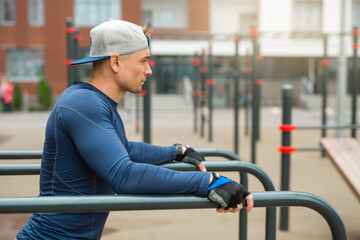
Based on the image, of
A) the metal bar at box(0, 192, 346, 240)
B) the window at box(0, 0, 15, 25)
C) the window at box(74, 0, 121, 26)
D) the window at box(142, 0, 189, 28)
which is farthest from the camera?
the window at box(142, 0, 189, 28)

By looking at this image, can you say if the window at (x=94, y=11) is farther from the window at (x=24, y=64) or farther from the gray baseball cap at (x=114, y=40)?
the gray baseball cap at (x=114, y=40)

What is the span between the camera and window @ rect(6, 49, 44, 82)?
965 inches

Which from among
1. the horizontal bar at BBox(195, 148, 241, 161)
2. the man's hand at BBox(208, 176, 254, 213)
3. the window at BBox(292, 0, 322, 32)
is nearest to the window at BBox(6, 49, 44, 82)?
the window at BBox(292, 0, 322, 32)

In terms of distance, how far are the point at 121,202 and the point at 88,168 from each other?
0.71ft

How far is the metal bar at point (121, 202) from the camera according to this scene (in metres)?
1.43

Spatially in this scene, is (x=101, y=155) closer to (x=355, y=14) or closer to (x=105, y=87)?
(x=105, y=87)

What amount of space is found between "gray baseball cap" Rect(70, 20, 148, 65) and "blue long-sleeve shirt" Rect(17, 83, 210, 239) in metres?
0.14

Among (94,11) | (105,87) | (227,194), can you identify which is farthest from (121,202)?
(94,11)

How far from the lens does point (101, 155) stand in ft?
4.80

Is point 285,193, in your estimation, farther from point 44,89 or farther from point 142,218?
point 44,89

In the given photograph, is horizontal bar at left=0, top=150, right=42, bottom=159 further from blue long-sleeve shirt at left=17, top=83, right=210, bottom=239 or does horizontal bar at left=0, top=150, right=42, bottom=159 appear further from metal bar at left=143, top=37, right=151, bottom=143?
metal bar at left=143, top=37, right=151, bottom=143

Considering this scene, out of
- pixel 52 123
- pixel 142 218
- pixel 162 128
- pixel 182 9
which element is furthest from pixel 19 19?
pixel 52 123

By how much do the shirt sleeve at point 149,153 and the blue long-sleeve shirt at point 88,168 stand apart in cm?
34

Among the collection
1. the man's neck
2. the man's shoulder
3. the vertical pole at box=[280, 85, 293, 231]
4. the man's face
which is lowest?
the vertical pole at box=[280, 85, 293, 231]
